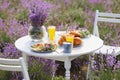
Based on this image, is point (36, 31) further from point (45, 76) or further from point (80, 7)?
point (80, 7)

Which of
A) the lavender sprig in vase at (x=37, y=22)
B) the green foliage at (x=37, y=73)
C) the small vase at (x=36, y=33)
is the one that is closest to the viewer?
the lavender sprig in vase at (x=37, y=22)

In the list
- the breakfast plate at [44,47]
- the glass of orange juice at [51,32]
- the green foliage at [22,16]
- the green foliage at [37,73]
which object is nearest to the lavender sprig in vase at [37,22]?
the glass of orange juice at [51,32]

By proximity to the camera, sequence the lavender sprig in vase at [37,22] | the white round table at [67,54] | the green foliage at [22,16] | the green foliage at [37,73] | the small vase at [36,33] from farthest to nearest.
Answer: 1. the green foliage at [22,16]
2. the green foliage at [37,73]
3. the small vase at [36,33]
4. the lavender sprig in vase at [37,22]
5. the white round table at [67,54]

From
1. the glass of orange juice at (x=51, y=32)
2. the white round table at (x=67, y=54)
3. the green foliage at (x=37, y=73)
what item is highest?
the glass of orange juice at (x=51, y=32)

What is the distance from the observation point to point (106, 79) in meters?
4.09

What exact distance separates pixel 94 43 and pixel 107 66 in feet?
1.13

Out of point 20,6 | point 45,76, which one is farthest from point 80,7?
point 45,76

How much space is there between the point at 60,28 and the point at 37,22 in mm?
2055

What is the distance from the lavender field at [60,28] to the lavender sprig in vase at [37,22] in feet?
0.22

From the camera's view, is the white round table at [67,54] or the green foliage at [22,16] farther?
the green foliage at [22,16]

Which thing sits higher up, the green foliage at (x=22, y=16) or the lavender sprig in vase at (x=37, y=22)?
the lavender sprig in vase at (x=37, y=22)

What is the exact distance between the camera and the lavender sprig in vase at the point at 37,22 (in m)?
3.86

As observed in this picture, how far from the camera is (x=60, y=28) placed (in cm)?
597

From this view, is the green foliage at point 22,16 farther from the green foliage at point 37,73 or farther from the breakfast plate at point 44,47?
the breakfast plate at point 44,47
